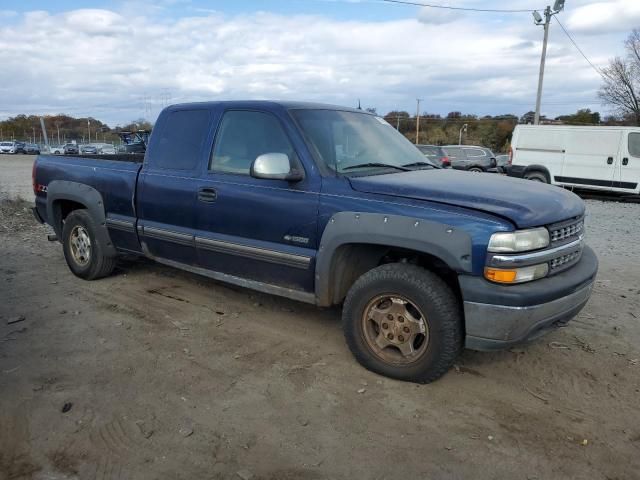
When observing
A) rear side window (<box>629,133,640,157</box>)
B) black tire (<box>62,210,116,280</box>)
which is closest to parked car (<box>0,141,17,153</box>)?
rear side window (<box>629,133,640,157</box>)

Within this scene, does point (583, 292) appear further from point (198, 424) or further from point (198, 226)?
point (198, 226)

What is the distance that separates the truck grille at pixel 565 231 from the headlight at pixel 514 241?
0.23 m

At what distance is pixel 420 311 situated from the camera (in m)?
3.41

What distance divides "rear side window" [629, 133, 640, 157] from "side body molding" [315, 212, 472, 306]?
14.1 metres

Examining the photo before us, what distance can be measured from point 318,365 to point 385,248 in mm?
990

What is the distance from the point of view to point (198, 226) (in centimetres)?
453

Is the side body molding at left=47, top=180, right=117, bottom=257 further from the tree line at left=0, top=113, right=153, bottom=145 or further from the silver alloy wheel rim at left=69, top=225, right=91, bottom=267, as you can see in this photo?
the tree line at left=0, top=113, right=153, bottom=145

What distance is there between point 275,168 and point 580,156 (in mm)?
14314

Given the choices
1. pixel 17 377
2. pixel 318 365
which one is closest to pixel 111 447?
pixel 17 377

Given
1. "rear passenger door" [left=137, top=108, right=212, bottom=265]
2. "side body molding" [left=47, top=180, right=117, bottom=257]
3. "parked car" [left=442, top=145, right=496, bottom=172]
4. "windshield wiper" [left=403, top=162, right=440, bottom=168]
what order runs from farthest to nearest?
"parked car" [left=442, top=145, right=496, bottom=172] < "side body molding" [left=47, top=180, right=117, bottom=257] < "rear passenger door" [left=137, top=108, right=212, bottom=265] < "windshield wiper" [left=403, top=162, right=440, bottom=168]

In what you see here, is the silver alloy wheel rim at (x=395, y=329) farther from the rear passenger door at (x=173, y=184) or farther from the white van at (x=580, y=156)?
the white van at (x=580, y=156)

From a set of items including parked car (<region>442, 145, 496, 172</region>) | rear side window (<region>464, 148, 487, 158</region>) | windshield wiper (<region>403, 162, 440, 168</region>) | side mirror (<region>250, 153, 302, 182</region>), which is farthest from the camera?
rear side window (<region>464, 148, 487, 158</region>)

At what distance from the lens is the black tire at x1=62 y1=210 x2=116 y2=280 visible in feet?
18.3

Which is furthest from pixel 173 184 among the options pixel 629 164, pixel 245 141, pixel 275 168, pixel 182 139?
pixel 629 164
